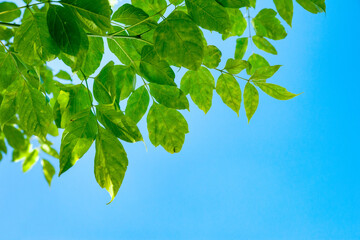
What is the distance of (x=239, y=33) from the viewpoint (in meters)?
0.71

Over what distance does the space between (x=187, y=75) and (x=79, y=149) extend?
249 mm

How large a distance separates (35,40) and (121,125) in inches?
6.6

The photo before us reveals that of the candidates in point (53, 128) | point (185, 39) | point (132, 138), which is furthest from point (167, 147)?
point (53, 128)

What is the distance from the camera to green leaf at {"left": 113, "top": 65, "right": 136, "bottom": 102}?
550mm

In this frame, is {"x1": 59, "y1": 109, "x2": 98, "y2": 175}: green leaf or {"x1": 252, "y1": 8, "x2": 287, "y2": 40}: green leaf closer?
{"x1": 59, "y1": 109, "x2": 98, "y2": 175}: green leaf

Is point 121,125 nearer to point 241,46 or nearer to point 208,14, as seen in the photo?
point 208,14

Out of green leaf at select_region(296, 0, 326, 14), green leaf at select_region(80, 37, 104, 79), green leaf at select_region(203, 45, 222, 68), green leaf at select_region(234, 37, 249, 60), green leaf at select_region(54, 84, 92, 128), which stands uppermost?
green leaf at select_region(234, 37, 249, 60)

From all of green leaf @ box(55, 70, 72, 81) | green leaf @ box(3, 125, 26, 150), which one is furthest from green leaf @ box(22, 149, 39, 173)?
green leaf @ box(55, 70, 72, 81)

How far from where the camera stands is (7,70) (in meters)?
0.51

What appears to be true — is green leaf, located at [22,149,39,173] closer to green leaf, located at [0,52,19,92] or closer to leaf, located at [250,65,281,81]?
green leaf, located at [0,52,19,92]

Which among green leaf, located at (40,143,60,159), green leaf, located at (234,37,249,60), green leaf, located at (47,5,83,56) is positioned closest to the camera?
green leaf, located at (47,5,83,56)

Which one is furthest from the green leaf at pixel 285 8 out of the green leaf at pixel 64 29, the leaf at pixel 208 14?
the green leaf at pixel 64 29

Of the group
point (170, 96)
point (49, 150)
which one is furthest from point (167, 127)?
A: point (49, 150)

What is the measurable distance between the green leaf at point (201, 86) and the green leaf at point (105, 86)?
0.51 feet
